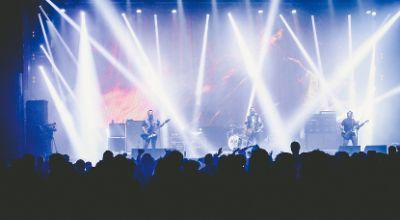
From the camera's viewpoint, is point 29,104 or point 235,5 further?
point 235,5

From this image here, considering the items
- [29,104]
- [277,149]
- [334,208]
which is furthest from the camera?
[277,149]

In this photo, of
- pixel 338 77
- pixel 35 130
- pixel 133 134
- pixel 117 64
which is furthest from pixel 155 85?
pixel 338 77

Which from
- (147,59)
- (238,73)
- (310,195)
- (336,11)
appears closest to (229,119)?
(238,73)

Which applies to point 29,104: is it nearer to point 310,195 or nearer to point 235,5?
point 235,5

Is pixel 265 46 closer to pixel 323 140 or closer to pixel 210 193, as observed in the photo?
pixel 323 140

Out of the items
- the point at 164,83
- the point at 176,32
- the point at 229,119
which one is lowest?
the point at 229,119

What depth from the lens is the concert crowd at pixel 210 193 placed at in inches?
116

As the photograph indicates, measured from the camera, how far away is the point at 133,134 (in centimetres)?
1347

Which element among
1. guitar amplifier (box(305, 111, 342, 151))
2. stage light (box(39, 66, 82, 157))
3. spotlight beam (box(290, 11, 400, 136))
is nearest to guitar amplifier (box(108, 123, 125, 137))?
stage light (box(39, 66, 82, 157))

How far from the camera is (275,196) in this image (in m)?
3.02

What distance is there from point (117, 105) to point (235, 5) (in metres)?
5.62

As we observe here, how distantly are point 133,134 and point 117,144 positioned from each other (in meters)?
0.61

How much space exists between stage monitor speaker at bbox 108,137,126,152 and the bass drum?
3420mm

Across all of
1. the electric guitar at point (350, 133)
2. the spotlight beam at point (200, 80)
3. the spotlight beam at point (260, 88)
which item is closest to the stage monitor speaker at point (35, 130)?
the spotlight beam at point (200, 80)
